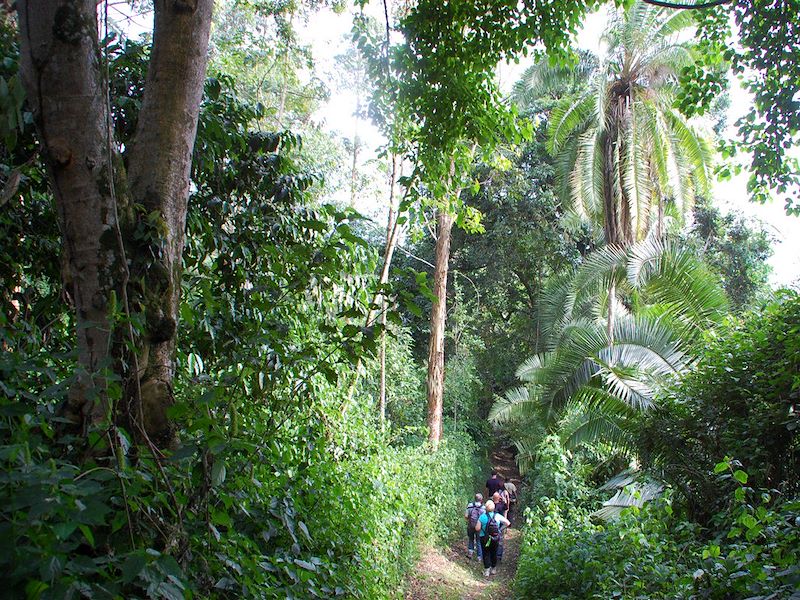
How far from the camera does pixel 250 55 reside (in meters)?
13.1

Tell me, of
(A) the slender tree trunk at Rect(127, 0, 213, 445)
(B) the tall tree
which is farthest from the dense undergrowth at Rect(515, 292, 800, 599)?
(B) the tall tree

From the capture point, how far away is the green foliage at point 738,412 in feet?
16.6

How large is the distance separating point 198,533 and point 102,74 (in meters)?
1.89

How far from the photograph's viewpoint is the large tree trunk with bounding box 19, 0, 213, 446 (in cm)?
211

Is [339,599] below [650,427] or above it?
below

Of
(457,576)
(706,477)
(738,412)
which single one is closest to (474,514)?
(457,576)

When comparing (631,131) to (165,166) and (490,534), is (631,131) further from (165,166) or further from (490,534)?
(165,166)

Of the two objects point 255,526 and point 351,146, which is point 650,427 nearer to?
point 255,526

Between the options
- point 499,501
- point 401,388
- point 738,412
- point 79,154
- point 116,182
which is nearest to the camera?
point 79,154

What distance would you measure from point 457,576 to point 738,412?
5.83 meters

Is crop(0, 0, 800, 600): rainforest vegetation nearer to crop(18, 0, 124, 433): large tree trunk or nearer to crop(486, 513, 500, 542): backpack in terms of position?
crop(18, 0, 124, 433): large tree trunk

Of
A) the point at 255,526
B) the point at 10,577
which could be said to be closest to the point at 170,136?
the point at 10,577

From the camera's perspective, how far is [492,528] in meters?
10.1

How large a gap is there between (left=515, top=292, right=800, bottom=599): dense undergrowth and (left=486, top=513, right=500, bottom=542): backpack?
258 cm
